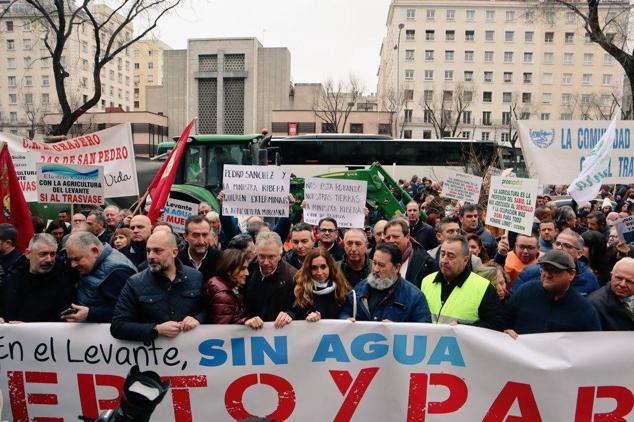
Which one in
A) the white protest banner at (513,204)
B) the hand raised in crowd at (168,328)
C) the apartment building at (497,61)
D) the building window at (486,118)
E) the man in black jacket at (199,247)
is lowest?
the hand raised in crowd at (168,328)

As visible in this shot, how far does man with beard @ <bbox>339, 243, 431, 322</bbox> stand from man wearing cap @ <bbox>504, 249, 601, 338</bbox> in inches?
23.5

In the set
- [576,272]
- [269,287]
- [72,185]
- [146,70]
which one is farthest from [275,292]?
[146,70]

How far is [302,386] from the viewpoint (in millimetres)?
3684

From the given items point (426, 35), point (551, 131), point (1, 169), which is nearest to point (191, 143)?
point (1, 169)

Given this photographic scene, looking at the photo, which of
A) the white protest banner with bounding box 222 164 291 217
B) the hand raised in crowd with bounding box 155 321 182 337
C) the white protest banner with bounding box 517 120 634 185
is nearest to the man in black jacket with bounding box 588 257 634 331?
the white protest banner with bounding box 517 120 634 185

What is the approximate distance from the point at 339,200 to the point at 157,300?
3.74 metres

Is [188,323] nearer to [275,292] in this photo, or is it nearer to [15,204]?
[275,292]

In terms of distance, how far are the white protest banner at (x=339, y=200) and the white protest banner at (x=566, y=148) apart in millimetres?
1948

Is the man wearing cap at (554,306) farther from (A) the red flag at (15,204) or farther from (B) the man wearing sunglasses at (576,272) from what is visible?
(A) the red flag at (15,204)

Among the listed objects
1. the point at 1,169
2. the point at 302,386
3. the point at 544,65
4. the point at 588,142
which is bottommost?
the point at 302,386

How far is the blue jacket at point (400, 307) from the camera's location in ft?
12.2

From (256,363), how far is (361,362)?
69 centimetres

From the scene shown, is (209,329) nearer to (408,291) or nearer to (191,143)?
(408,291)

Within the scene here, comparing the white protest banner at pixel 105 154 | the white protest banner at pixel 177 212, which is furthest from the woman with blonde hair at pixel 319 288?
the white protest banner at pixel 105 154
